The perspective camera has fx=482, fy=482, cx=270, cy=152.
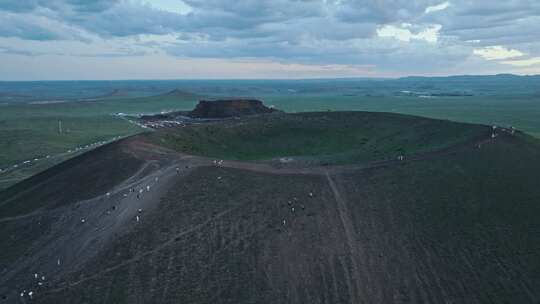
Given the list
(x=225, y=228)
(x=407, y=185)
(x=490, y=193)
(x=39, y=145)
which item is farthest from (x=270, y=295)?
(x=39, y=145)

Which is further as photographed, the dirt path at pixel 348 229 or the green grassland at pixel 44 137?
the green grassland at pixel 44 137

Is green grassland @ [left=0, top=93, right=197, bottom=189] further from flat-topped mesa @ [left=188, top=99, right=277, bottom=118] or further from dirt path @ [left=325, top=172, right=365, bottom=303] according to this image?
dirt path @ [left=325, top=172, right=365, bottom=303]

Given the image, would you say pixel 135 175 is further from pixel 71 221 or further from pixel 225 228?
pixel 225 228

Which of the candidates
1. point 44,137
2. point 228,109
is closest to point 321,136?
point 228,109

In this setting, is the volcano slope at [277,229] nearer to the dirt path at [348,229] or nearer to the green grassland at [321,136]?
the dirt path at [348,229]

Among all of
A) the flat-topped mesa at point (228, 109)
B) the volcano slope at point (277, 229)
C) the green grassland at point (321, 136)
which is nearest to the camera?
the volcano slope at point (277, 229)

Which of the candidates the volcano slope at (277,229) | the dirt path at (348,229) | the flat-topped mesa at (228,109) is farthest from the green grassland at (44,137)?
the dirt path at (348,229)

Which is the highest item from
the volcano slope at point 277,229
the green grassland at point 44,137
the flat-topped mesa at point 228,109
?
the flat-topped mesa at point 228,109
